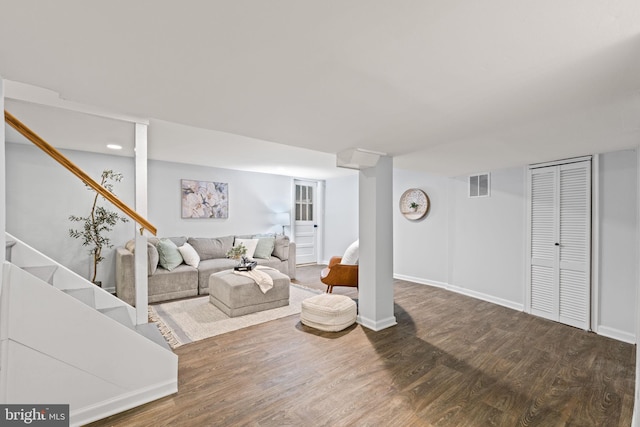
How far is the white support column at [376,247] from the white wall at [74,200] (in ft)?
12.0

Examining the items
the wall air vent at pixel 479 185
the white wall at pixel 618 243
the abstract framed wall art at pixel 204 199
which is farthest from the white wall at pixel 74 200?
the white wall at pixel 618 243

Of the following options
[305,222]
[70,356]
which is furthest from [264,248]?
[70,356]

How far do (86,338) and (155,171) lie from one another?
3.98 m

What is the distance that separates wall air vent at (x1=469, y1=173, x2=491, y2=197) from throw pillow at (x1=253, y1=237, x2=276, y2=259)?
3.83 meters

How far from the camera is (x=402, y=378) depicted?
227 cm

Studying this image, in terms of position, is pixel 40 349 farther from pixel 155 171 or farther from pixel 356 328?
pixel 155 171

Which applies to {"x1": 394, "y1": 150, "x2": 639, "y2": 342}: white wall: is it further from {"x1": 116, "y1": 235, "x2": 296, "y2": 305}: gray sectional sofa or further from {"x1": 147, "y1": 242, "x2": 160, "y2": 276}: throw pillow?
{"x1": 147, "y1": 242, "x2": 160, "y2": 276}: throw pillow

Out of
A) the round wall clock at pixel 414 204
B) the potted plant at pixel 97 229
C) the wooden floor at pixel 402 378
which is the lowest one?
the wooden floor at pixel 402 378

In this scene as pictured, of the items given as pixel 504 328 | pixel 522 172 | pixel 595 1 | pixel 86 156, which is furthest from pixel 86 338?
pixel 522 172

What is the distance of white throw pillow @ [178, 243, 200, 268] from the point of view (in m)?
4.65

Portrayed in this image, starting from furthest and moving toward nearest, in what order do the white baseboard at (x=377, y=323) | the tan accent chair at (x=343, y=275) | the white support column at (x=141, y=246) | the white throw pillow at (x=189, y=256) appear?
the white throw pillow at (x=189, y=256) < the tan accent chair at (x=343, y=275) < the white baseboard at (x=377, y=323) < the white support column at (x=141, y=246)

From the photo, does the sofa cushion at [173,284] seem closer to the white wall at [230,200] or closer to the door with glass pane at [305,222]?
the white wall at [230,200]

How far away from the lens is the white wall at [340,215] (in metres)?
6.87

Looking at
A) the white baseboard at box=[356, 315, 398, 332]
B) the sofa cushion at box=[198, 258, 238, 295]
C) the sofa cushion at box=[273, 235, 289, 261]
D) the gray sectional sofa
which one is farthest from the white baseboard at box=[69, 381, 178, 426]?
the sofa cushion at box=[273, 235, 289, 261]
